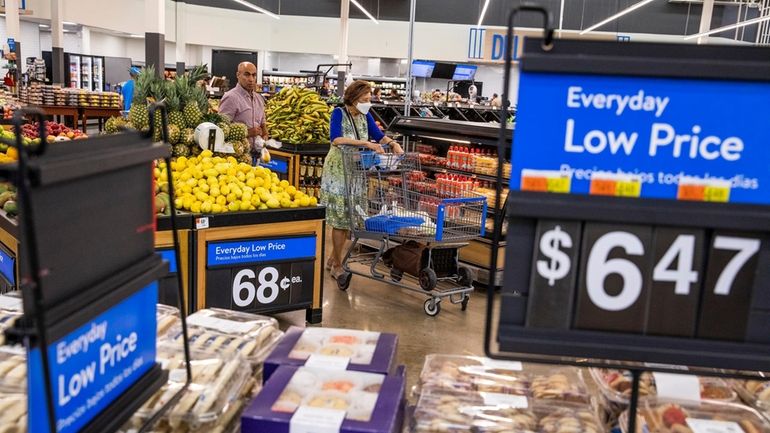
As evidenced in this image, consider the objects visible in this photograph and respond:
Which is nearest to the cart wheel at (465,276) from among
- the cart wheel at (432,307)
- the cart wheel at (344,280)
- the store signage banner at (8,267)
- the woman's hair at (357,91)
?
the cart wheel at (432,307)

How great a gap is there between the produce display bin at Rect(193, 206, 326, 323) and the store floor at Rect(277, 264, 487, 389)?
32 centimetres

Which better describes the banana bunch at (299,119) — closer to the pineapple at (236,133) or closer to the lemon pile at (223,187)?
the pineapple at (236,133)

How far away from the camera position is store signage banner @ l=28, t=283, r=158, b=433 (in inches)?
41.1

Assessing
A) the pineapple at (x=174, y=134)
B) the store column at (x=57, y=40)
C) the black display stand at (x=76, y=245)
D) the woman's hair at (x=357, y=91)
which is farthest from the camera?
the store column at (x=57, y=40)

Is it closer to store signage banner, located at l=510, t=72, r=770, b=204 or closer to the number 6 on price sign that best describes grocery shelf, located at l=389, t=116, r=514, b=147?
the number 6 on price sign

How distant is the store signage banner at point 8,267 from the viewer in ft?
13.6

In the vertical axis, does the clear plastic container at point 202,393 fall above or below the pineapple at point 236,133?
below

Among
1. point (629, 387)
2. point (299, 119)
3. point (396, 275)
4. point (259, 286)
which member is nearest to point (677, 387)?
point (629, 387)

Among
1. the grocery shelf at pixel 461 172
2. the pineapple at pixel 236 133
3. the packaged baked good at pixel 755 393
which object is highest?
the pineapple at pixel 236 133

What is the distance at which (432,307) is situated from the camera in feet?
17.1

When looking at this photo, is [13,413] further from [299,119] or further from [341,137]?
[299,119]

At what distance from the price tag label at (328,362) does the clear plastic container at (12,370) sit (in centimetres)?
70

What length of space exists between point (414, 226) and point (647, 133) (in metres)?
4.05

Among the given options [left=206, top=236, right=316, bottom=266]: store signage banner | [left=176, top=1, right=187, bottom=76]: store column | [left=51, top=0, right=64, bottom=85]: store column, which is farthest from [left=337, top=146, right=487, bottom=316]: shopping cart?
[left=176, top=1, right=187, bottom=76]: store column
